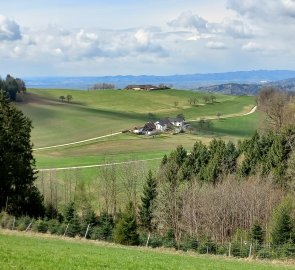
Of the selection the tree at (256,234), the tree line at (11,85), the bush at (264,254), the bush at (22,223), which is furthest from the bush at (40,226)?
the tree line at (11,85)

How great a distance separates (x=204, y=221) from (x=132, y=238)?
12.8 m

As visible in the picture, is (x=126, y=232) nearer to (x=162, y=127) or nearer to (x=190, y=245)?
(x=190, y=245)

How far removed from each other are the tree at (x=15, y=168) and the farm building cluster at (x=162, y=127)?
7043cm

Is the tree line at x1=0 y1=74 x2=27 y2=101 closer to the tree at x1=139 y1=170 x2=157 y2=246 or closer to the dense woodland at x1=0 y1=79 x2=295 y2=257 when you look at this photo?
the dense woodland at x1=0 y1=79 x2=295 y2=257

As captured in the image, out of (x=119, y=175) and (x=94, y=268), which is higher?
(x=94, y=268)

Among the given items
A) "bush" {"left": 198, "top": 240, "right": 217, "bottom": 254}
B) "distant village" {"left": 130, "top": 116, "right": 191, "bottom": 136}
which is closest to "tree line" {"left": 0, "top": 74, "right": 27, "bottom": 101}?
"distant village" {"left": 130, "top": 116, "right": 191, "bottom": 136}

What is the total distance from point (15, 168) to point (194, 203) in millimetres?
Result: 16901

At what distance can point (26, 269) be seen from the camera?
→ 519 inches

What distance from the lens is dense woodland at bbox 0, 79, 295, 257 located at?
36.0 meters

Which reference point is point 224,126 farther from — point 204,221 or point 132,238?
point 132,238

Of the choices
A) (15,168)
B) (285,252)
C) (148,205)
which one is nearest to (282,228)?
(285,252)

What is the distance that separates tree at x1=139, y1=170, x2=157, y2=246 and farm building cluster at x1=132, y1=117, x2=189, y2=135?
62.7m

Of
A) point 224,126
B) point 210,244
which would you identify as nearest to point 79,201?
point 210,244

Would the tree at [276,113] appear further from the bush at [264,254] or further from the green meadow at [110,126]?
the bush at [264,254]
